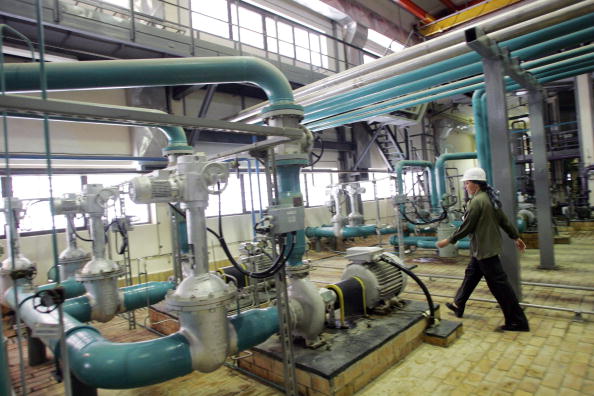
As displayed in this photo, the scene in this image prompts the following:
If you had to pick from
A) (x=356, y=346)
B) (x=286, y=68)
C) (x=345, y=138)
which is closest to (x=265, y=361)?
(x=356, y=346)

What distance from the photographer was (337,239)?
32.6 ft

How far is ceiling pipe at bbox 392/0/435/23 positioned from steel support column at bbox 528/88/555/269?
23.9 ft

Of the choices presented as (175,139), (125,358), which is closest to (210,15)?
(175,139)

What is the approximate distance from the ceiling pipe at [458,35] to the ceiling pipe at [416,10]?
8.43 m

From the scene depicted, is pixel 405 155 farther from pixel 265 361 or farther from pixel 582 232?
pixel 265 361

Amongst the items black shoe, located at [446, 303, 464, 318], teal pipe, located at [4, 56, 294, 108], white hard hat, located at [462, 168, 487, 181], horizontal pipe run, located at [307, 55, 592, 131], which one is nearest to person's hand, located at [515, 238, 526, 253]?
white hard hat, located at [462, 168, 487, 181]

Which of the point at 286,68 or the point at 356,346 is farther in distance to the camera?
the point at 286,68

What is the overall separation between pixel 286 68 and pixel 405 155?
266 inches

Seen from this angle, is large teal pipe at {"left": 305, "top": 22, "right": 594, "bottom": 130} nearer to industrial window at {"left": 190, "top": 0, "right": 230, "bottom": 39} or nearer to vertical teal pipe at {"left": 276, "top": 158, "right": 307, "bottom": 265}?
vertical teal pipe at {"left": 276, "top": 158, "right": 307, "bottom": 265}

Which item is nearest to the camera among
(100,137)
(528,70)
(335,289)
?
(335,289)

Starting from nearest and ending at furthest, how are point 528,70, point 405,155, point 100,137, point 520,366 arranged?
point 520,366 → point 528,70 → point 100,137 → point 405,155

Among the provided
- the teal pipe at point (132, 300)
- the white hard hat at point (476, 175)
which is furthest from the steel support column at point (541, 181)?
the teal pipe at point (132, 300)

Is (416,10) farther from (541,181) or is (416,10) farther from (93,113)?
(93,113)

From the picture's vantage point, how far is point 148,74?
2348 mm
